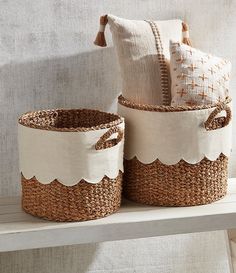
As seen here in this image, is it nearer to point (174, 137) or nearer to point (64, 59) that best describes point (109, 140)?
point (174, 137)

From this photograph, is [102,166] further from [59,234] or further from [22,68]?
[22,68]

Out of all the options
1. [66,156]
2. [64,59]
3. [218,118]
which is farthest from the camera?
[64,59]

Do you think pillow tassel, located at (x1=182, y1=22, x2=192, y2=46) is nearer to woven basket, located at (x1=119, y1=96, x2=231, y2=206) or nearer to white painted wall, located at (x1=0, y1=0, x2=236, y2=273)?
white painted wall, located at (x1=0, y1=0, x2=236, y2=273)

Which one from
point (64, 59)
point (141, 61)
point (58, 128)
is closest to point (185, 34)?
point (141, 61)

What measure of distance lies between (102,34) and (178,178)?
347 millimetres

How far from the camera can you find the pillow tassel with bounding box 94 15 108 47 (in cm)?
143

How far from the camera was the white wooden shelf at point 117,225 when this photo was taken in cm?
127

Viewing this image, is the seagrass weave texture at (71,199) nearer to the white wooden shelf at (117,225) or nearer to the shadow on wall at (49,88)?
the white wooden shelf at (117,225)

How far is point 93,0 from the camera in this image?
148 centimetres

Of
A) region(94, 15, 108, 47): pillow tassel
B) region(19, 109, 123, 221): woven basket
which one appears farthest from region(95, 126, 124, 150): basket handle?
region(94, 15, 108, 47): pillow tassel

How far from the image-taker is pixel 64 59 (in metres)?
1.49

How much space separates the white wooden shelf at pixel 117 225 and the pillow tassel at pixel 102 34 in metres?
0.35

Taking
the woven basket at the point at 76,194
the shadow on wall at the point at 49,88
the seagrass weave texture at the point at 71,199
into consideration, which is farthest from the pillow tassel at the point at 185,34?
the seagrass weave texture at the point at 71,199

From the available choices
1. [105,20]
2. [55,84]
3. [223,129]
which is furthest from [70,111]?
[223,129]
